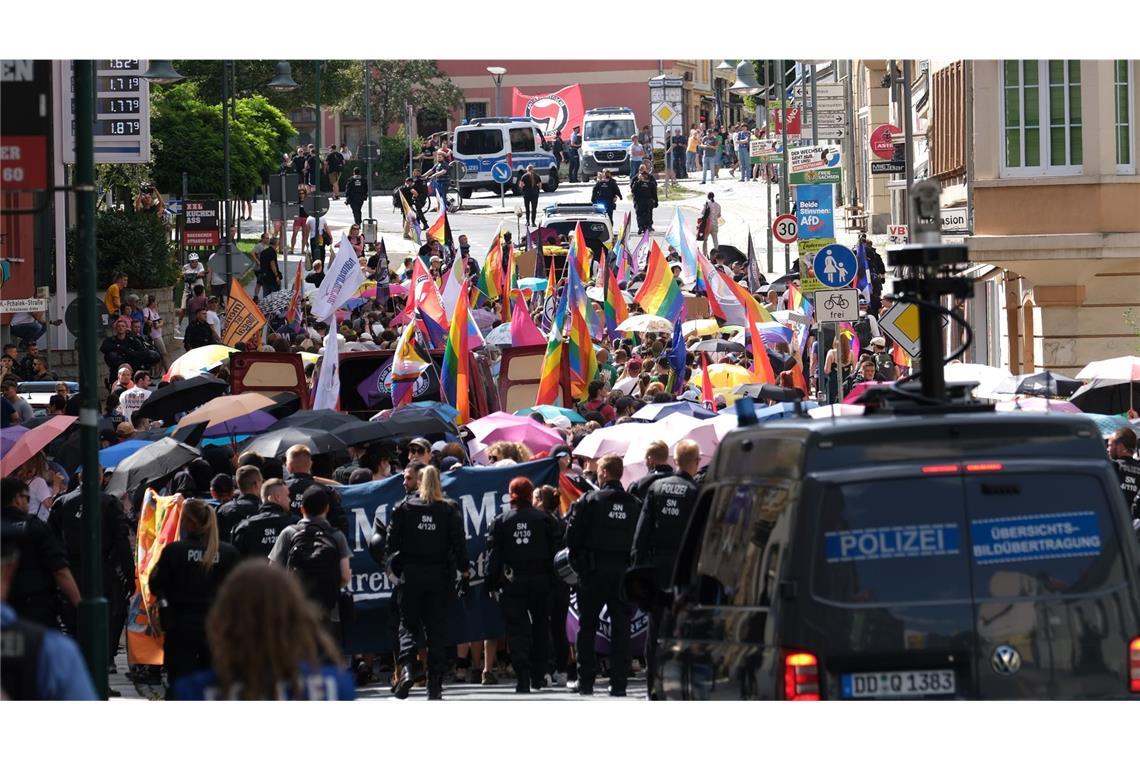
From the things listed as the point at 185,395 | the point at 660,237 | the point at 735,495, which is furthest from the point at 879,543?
the point at 660,237

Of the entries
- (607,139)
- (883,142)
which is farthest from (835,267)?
(607,139)

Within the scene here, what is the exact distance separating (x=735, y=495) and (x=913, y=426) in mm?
987

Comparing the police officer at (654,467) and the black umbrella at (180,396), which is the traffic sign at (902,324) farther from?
the police officer at (654,467)

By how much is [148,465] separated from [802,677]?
30.2 ft

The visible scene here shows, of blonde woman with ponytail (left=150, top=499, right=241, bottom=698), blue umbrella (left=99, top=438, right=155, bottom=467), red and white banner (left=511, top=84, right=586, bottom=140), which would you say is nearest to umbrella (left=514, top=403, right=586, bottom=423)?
blue umbrella (left=99, top=438, right=155, bottom=467)

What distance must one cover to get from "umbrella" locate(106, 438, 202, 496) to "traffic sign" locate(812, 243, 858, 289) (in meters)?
7.16

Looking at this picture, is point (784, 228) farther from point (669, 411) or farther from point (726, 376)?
point (669, 411)

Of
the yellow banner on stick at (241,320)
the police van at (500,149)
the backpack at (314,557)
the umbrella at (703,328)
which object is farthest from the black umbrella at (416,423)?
the police van at (500,149)

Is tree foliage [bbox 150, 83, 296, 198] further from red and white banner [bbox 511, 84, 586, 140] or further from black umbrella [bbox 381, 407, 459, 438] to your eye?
black umbrella [bbox 381, 407, 459, 438]

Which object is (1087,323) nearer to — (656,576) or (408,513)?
(408,513)

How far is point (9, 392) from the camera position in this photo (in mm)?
19922

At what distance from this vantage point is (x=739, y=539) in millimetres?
8102

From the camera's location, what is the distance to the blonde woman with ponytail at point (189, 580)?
11.6 metres

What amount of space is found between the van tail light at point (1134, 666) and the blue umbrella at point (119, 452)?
1036 centimetres
